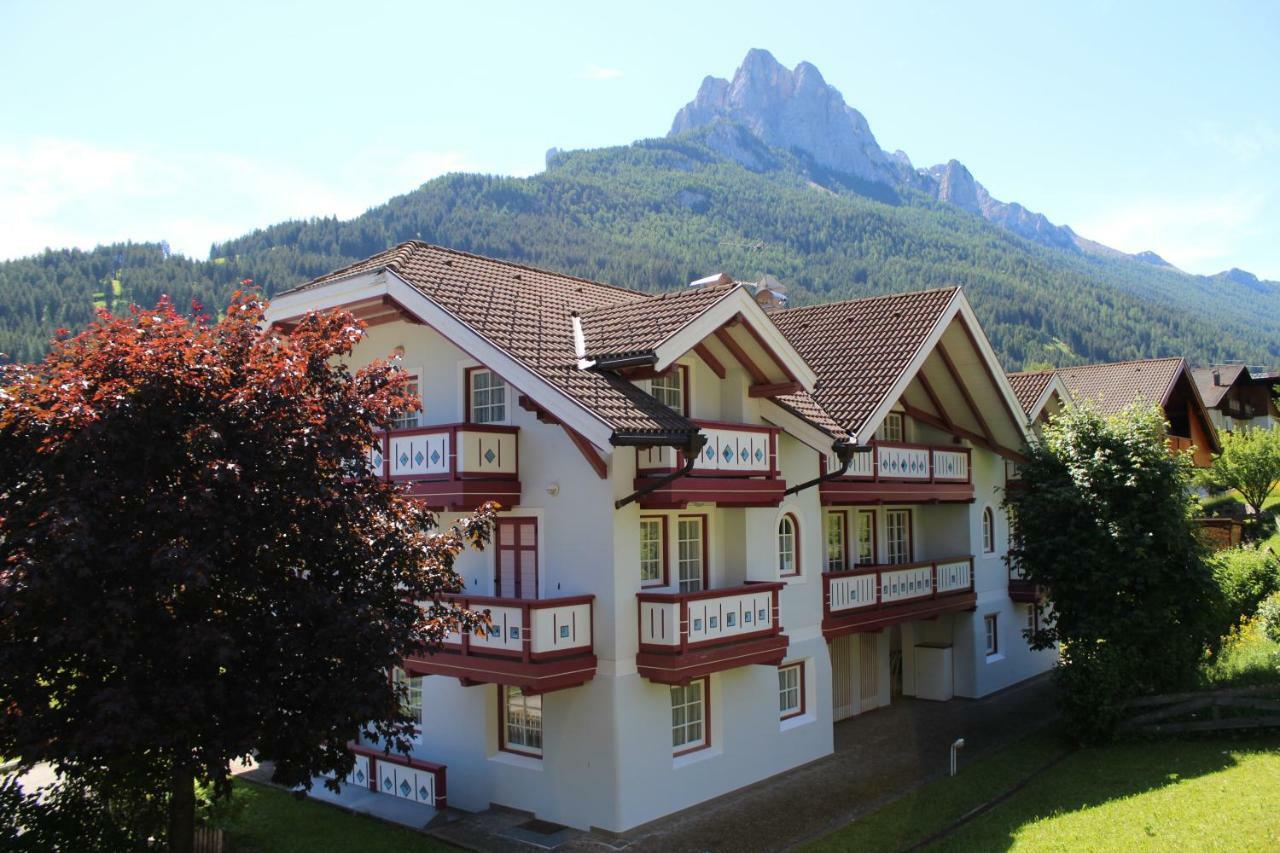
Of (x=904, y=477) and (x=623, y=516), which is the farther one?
(x=904, y=477)

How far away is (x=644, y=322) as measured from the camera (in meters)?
16.9

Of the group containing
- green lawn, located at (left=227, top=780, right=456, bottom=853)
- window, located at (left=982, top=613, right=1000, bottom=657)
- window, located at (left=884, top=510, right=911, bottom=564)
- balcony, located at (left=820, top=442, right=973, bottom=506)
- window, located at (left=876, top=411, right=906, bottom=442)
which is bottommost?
green lawn, located at (left=227, top=780, right=456, bottom=853)

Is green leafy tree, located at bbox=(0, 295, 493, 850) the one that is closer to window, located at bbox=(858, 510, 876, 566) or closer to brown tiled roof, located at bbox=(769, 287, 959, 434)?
brown tiled roof, located at bbox=(769, 287, 959, 434)

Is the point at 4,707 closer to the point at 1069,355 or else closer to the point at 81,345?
the point at 81,345

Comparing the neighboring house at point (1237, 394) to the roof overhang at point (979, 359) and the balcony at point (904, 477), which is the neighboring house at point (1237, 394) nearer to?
the roof overhang at point (979, 359)

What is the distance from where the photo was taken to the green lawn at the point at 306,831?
15.0m

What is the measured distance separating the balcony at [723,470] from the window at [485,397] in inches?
111

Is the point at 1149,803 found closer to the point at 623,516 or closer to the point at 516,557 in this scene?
the point at 623,516

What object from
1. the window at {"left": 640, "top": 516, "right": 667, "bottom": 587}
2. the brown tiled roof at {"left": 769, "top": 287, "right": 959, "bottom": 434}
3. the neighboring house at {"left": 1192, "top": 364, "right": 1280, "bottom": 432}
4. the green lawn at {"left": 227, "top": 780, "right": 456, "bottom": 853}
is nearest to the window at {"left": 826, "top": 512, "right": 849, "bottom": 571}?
the brown tiled roof at {"left": 769, "top": 287, "right": 959, "bottom": 434}

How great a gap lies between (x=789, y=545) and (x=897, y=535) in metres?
6.63

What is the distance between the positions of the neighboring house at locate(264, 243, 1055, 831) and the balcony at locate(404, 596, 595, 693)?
0.12 feet

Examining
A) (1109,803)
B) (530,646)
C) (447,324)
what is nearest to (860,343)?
(447,324)

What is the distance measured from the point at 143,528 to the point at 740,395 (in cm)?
1140

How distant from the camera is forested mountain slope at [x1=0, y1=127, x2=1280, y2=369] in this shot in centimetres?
12406
